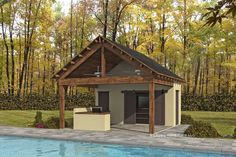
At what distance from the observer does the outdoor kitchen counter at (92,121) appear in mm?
16812

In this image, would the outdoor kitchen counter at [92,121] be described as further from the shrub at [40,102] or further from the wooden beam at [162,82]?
the shrub at [40,102]

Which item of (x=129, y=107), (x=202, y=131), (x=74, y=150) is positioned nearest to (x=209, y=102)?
(x=129, y=107)

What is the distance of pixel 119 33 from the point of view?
128ft

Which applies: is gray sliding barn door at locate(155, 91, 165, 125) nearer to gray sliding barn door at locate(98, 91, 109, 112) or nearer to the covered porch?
the covered porch

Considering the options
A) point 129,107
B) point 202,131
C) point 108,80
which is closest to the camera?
point 202,131

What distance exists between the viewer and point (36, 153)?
11930mm

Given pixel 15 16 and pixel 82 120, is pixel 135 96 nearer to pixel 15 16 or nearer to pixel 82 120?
pixel 82 120

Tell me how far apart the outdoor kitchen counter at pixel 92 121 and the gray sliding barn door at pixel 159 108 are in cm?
417

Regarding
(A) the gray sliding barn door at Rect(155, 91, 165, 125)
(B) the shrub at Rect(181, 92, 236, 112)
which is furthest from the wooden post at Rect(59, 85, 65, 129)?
(B) the shrub at Rect(181, 92, 236, 112)

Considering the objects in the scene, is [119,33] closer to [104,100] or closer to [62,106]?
[104,100]

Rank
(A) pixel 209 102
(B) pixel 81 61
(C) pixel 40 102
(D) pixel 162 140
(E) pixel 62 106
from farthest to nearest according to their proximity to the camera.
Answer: (C) pixel 40 102 < (A) pixel 209 102 < (E) pixel 62 106 < (B) pixel 81 61 < (D) pixel 162 140

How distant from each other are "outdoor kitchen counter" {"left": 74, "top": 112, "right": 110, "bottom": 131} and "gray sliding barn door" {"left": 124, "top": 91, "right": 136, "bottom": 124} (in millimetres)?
3584

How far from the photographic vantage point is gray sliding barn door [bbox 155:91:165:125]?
19750 mm

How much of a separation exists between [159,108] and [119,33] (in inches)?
824
